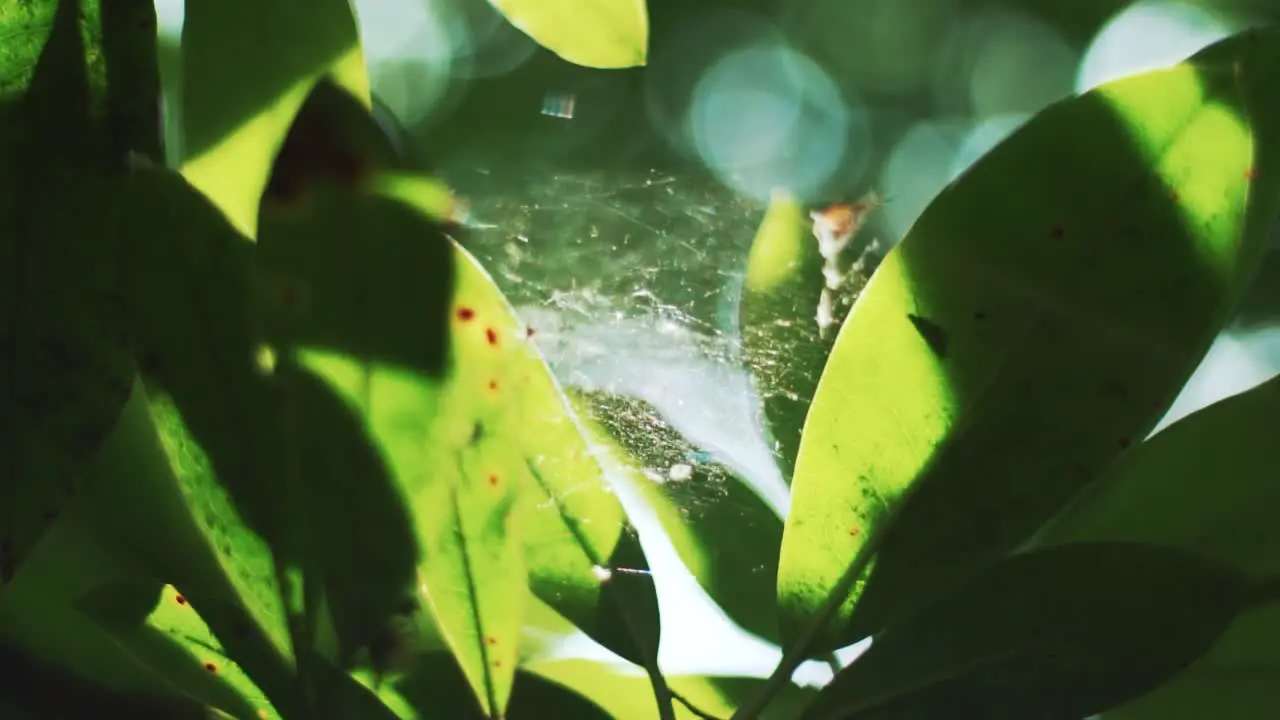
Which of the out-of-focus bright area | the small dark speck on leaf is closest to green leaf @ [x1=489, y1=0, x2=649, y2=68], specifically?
the out-of-focus bright area

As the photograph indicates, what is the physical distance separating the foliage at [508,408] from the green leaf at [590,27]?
0.10m

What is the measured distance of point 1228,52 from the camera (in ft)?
1.12

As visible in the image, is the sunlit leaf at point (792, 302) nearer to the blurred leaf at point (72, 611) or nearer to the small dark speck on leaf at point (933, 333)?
the small dark speck on leaf at point (933, 333)

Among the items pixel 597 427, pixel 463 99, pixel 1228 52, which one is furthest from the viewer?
pixel 463 99

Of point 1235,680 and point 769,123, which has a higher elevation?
point 769,123

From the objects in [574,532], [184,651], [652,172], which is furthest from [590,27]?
[184,651]

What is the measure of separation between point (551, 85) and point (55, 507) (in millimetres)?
359

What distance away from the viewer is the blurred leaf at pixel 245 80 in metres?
0.40

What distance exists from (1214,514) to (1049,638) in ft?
0.33

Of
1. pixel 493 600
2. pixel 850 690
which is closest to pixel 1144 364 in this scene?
pixel 850 690

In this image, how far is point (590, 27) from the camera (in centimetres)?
45

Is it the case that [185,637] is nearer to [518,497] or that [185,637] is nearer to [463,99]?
[518,497]

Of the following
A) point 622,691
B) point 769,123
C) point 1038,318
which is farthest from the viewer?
point 769,123

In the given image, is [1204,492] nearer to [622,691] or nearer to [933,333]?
[933,333]
